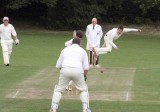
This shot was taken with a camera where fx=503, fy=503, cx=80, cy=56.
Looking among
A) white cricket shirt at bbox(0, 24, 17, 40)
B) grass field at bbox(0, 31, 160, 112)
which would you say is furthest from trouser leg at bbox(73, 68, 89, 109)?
white cricket shirt at bbox(0, 24, 17, 40)

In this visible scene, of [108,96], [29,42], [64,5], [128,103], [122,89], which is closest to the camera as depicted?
[128,103]

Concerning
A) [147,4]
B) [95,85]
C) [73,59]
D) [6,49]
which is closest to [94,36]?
[6,49]

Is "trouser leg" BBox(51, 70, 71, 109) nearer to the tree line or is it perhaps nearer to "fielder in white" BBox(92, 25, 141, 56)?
"fielder in white" BBox(92, 25, 141, 56)

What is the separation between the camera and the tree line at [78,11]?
5203cm

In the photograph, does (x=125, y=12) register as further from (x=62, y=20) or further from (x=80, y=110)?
(x=80, y=110)

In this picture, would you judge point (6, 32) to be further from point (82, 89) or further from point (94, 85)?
point (82, 89)

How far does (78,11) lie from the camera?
5272 cm

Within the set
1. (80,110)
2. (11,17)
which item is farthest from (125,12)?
(80,110)

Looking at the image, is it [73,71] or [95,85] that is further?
[95,85]

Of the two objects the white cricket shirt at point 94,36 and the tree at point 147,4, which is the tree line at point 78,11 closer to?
the tree at point 147,4

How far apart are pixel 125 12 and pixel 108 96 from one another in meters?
41.3

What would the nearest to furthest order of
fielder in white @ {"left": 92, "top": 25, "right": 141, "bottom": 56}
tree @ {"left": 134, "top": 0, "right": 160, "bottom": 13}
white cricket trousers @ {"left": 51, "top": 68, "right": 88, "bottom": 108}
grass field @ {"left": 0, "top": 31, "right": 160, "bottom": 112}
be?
white cricket trousers @ {"left": 51, "top": 68, "right": 88, "bottom": 108} → grass field @ {"left": 0, "top": 31, "right": 160, "bottom": 112} → fielder in white @ {"left": 92, "top": 25, "right": 141, "bottom": 56} → tree @ {"left": 134, "top": 0, "right": 160, "bottom": 13}

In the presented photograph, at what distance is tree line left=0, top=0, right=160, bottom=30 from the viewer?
52.0m

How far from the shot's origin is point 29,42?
38844 millimetres
